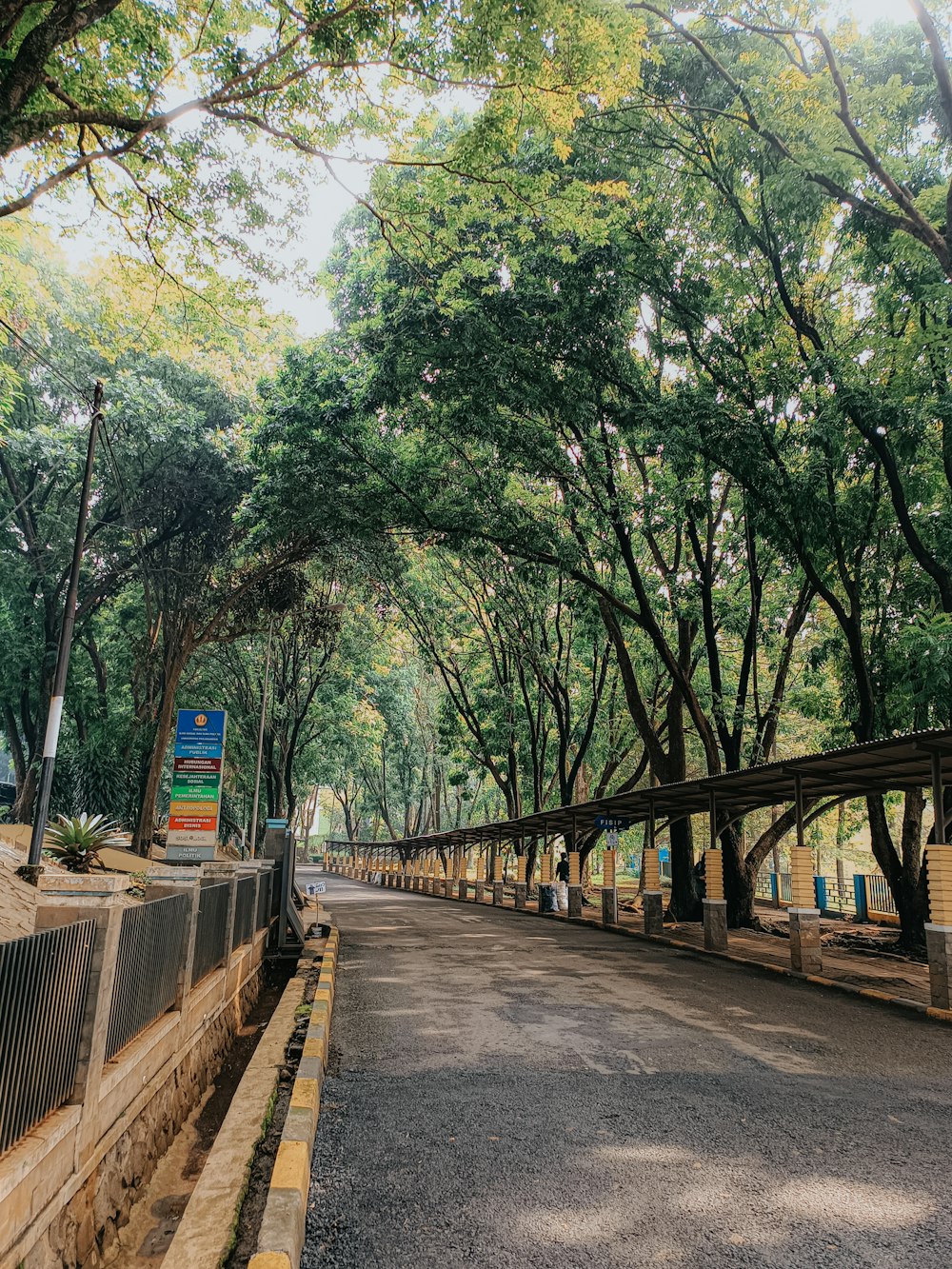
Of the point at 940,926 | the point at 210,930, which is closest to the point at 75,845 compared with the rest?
the point at 210,930

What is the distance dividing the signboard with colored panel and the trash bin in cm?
1365

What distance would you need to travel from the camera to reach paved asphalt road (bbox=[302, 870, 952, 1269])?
149 inches

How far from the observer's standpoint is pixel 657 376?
16219 millimetres

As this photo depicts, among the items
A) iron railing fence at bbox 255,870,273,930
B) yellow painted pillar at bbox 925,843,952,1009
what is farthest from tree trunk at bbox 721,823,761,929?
iron railing fence at bbox 255,870,273,930

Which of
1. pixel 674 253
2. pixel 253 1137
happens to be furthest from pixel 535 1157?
pixel 674 253

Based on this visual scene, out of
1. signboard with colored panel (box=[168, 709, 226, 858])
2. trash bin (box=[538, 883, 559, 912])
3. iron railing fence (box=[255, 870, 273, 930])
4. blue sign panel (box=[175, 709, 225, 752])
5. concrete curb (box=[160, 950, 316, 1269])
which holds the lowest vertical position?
trash bin (box=[538, 883, 559, 912])

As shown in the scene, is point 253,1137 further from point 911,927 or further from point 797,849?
point 911,927

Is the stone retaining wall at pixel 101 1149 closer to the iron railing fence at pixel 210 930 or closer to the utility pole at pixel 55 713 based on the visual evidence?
the iron railing fence at pixel 210 930

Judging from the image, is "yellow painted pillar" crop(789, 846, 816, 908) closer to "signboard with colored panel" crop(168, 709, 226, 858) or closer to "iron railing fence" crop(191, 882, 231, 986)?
"iron railing fence" crop(191, 882, 231, 986)

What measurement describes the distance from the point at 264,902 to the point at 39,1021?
10.4 metres

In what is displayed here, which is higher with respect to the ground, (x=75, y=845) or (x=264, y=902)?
(x=75, y=845)

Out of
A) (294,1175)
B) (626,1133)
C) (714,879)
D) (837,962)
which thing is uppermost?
(714,879)

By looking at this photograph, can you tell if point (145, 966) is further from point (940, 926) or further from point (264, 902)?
point (940, 926)

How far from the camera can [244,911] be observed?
1031 centimetres
